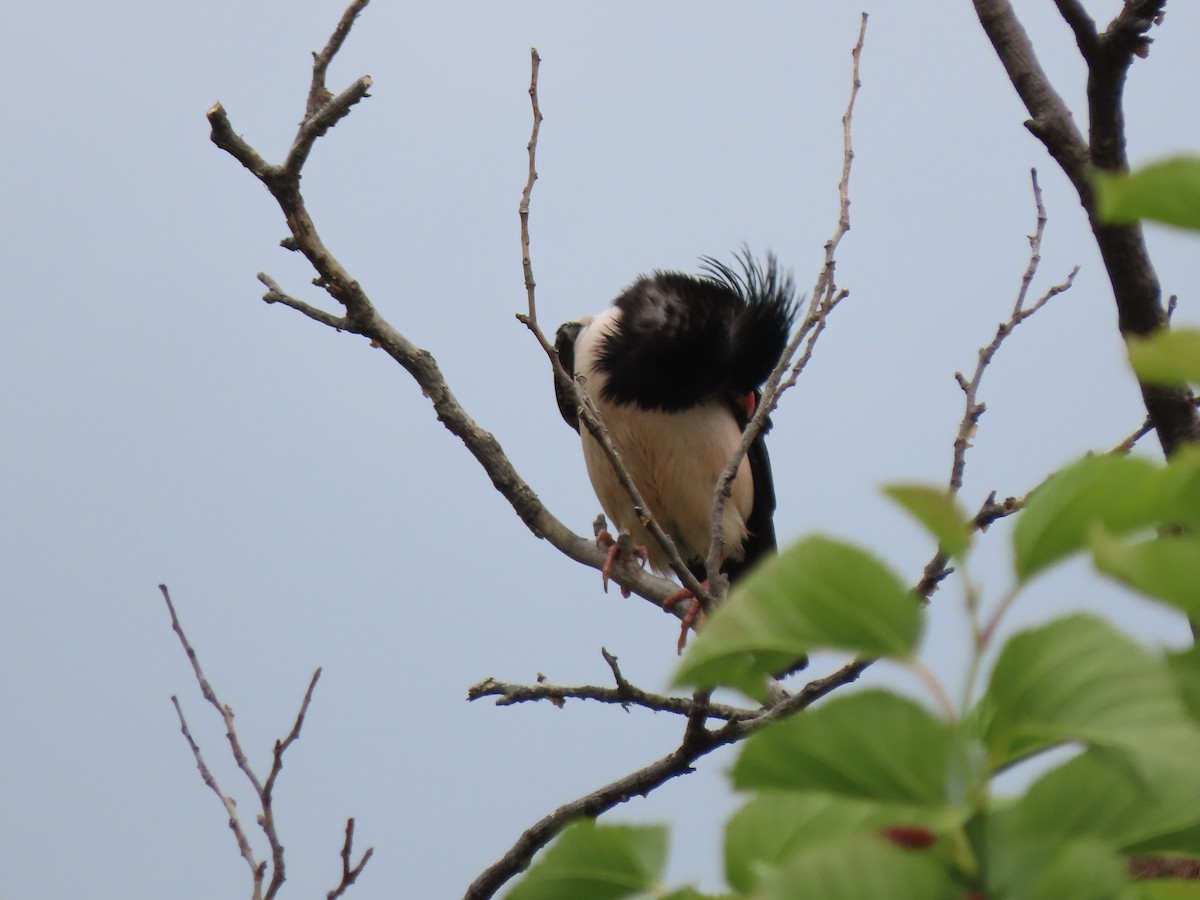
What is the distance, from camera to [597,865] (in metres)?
0.61

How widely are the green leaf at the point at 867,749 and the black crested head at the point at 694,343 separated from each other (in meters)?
4.24

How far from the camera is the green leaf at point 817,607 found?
0.46 meters

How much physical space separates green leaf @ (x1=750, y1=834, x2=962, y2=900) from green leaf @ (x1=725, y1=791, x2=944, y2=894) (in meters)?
0.13

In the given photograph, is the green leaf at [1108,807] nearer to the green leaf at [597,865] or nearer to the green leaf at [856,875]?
the green leaf at [856,875]

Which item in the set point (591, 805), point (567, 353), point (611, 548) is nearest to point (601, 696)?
point (591, 805)

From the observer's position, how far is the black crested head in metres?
4.70

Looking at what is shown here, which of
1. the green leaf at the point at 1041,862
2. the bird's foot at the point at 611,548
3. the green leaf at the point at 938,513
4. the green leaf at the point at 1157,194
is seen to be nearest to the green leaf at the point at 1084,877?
the green leaf at the point at 1041,862

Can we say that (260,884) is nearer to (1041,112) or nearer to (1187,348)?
(1041,112)

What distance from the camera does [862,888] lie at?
1.38 ft

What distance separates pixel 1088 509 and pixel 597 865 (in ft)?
0.93

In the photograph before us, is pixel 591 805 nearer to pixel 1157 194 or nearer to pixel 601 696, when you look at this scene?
pixel 601 696

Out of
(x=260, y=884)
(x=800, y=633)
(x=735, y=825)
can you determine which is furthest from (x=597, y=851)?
(x=260, y=884)

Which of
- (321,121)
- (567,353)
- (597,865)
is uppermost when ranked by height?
(567,353)

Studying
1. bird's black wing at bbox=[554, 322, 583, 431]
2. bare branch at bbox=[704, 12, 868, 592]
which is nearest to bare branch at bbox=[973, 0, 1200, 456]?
bare branch at bbox=[704, 12, 868, 592]
